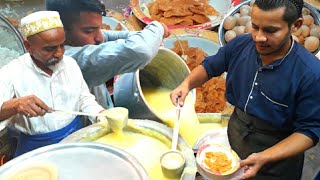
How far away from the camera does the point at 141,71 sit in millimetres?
2588

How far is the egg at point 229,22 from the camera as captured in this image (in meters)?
3.49

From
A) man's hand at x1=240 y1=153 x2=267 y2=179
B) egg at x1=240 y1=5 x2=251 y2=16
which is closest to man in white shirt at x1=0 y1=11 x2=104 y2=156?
man's hand at x1=240 y1=153 x2=267 y2=179

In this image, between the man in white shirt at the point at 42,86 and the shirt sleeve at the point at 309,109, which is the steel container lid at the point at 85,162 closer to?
the man in white shirt at the point at 42,86

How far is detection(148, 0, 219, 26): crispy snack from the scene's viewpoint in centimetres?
367

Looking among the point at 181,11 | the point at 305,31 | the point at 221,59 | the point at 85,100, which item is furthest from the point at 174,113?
the point at 305,31

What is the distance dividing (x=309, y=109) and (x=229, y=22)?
2.03m

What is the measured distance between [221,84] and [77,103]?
4.97 feet

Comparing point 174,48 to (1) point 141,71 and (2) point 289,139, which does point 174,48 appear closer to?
(1) point 141,71

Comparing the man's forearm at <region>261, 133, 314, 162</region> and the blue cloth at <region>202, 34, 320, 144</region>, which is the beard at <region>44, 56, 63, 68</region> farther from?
the man's forearm at <region>261, 133, 314, 162</region>

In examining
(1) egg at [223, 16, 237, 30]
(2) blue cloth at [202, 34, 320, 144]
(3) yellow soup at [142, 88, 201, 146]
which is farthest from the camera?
(1) egg at [223, 16, 237, 30]

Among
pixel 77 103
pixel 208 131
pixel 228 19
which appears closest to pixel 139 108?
pixel 77 103

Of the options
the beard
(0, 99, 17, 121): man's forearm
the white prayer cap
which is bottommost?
(0, 99, 17, 121): man's forearm

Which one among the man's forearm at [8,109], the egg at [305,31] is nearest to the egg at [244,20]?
the egg at [305,31]

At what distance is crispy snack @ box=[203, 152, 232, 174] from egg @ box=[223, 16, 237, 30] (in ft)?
6.85
